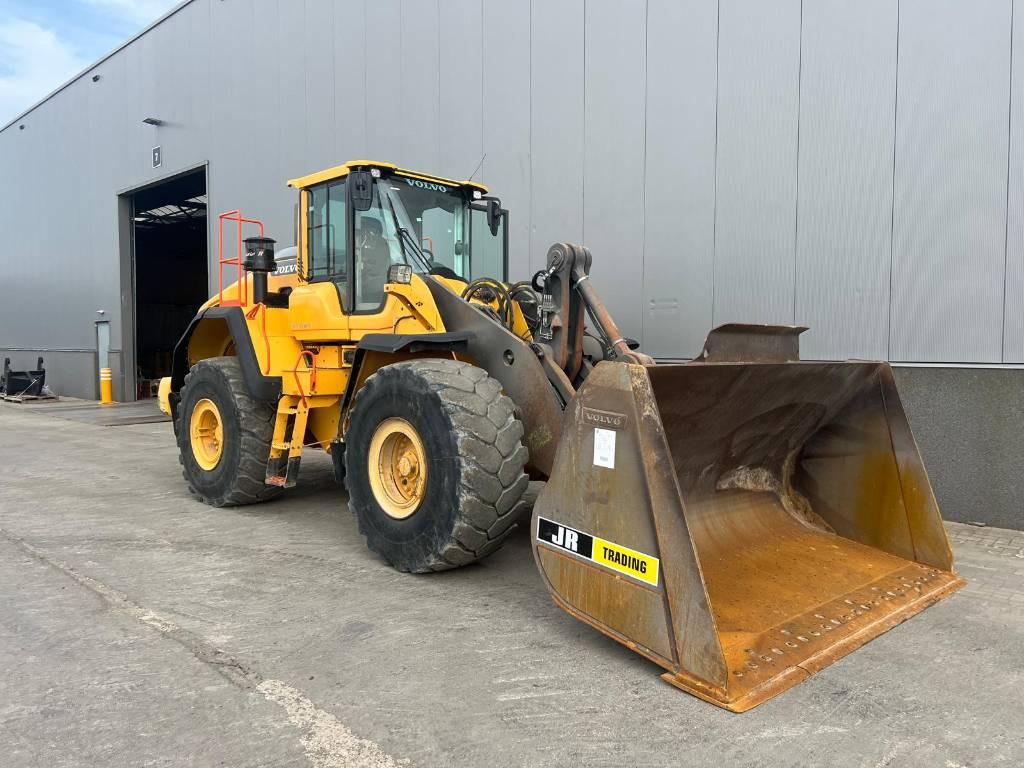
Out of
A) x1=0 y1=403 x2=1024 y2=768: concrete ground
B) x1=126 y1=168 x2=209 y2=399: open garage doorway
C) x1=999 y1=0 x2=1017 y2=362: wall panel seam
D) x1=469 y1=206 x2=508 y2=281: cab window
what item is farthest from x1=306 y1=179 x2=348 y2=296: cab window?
x1=126 y1=168 x2=209 y2=399: open garage doorway

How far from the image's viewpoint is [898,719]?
267 centimetres

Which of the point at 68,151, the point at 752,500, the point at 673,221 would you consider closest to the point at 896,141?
the point at 673,221

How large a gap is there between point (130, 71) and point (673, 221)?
50.8 ft

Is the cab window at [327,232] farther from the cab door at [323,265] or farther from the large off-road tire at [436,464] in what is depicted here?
the large off-road tire at [436,464]

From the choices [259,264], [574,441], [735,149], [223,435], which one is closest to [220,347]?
[223,435]

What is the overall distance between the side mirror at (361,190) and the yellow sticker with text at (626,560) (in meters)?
2.93

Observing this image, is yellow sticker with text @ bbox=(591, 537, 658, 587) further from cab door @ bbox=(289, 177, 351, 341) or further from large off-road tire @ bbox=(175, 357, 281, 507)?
large off-road tire @ bbox=(175, 357, 281, 507)

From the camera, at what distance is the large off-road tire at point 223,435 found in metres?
5.80

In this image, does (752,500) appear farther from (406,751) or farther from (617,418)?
(406,751)

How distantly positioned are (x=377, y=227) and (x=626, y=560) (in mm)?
3328

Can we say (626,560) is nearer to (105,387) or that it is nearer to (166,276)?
(105,387)

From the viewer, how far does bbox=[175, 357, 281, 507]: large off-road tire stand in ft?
19.0

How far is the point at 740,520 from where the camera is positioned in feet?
13.5

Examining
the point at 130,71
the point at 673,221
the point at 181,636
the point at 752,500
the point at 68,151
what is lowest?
the point at 181,636
